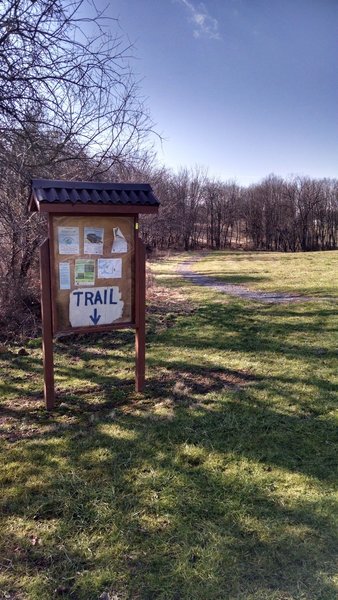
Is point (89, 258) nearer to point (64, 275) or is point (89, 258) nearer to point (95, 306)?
point (64, 275)

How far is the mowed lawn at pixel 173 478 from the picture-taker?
1940 millimetres

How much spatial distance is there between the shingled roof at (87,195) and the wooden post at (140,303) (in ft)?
1.32

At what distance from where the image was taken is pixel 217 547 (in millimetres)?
2096

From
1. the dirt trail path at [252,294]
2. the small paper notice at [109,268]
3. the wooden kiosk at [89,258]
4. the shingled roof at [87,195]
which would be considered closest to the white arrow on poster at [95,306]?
the wooden kiosk at [89,258]

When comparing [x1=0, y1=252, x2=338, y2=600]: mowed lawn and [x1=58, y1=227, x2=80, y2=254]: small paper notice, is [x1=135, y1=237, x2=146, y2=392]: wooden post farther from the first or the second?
[x1=58, y1=227, x2=80, y2=254]: small paper notice

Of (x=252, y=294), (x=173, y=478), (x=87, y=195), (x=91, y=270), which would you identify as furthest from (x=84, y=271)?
(x=252, y=294)

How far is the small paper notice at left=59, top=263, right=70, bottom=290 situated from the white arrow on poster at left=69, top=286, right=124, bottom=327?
93 millimetres

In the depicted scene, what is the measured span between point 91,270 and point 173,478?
2.00m

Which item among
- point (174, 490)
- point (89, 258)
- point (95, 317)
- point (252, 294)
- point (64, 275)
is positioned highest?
point (89, 258)

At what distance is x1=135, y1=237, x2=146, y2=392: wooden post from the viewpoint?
156 inches

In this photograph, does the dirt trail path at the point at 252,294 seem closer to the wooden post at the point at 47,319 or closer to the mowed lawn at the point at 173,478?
the mowed lawn at the point at 173,478

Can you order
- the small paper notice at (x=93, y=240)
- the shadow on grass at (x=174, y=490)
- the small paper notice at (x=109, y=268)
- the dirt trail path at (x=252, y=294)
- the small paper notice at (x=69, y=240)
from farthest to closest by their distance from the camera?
1. the dirt trail path at (x=252, y=294)
2. the small paper notice at (x=109, y=268)
3. the small paper notice at (x=93, y=240)
4. the small paper notice at (x=69, y=240)
5. the shadow on grass at (x=174, y=490)

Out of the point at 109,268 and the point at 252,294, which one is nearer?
the point at 109,268

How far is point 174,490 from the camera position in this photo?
2562 mm
